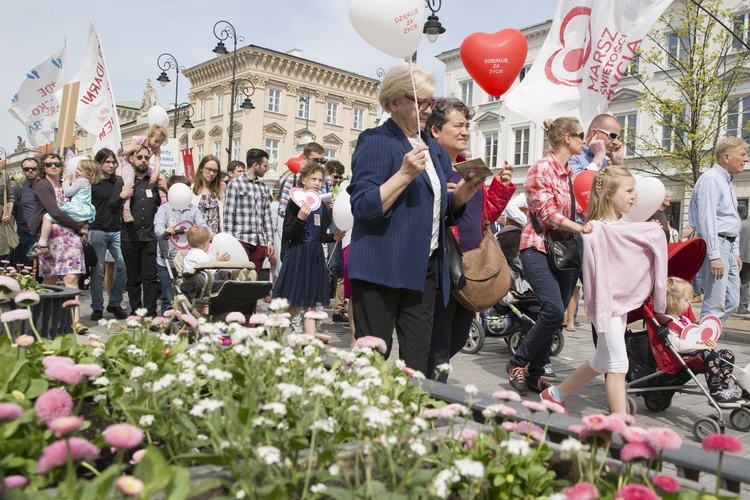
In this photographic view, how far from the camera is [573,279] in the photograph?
5.36 m

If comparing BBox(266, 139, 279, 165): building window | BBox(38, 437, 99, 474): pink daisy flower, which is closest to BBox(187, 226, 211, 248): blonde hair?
BBox(38, 437, 99, 474): pink daisy flower

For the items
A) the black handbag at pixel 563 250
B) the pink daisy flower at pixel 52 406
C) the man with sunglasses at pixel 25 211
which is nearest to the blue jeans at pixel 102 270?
the man with sunglasses at pixel 25 211

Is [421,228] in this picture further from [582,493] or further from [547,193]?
[582,493]

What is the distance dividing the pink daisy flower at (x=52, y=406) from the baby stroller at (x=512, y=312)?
572cm

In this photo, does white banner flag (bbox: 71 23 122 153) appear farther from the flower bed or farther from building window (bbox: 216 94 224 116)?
building window (bbox: 216 94 224 116)

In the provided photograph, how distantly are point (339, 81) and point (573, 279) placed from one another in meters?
60.7

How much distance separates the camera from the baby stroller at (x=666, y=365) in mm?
4395

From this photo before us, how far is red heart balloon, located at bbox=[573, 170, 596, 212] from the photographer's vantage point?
17.4 ft

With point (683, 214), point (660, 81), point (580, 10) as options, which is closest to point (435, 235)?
point (580, 10)

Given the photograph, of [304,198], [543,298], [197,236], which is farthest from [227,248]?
[543,298]

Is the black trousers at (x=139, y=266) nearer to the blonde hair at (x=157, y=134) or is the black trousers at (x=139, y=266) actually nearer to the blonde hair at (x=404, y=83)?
the blonde hair at (x=157, y=134)

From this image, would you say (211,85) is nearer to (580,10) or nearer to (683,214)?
(683,214)

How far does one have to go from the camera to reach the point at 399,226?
335cm

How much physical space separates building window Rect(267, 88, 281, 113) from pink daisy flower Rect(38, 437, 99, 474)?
2371 inches
